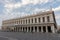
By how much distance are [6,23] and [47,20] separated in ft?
111

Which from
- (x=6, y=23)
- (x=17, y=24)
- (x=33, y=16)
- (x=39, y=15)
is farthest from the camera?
(x=6, y=23)

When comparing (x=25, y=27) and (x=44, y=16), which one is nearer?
(x=44, y=16)

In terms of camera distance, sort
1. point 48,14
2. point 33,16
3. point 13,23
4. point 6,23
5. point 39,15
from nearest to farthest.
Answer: point 48,14, point 39,15, point 33,16, point 13,23, point 6,23

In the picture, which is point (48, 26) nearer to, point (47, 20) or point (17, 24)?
point (47, 20)

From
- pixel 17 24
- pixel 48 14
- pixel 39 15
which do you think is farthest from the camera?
pixel 17 24

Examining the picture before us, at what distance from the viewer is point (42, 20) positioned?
40.3 m

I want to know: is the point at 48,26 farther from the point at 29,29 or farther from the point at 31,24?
the point at 29,29

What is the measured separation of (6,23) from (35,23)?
28191 millimetres

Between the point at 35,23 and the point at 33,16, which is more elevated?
the point at 33,16

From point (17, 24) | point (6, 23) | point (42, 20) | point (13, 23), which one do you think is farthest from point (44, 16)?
point (6, 23)

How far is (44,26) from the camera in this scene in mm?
39781

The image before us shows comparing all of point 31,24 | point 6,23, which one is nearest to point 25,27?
point 31,24

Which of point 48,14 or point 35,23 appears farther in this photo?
point 35,23

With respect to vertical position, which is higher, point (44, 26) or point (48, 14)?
point (48, 14)
